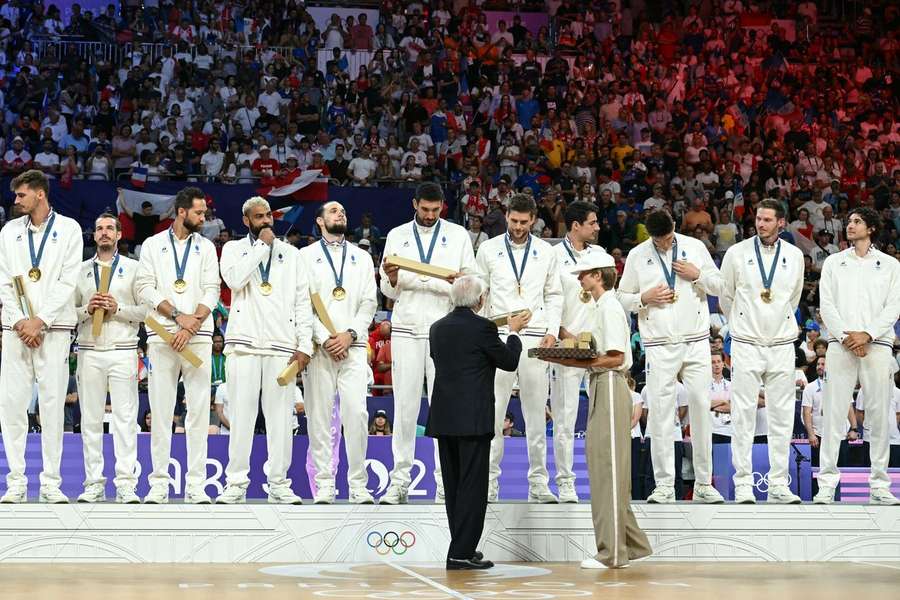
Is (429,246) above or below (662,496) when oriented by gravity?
above

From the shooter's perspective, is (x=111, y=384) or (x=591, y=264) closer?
(x=591, y=264)

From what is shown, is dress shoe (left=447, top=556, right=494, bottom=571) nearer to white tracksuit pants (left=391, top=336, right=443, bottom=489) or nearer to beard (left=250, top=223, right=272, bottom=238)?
white tracksuit pants (left=391, top=336, right=443, bottom=489)

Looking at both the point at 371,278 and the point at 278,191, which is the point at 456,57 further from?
the point at 371,278

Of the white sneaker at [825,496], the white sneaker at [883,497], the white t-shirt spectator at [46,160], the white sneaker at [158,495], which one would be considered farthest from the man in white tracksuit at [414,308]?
the white t-shirt spectator at [46,160]

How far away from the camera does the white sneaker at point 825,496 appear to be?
1116 centimetres

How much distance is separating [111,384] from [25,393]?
0.72 m

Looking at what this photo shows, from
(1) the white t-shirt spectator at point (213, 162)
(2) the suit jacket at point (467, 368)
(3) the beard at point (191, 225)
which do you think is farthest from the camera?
(1) the white t-shirt spectator at point (213, 162)

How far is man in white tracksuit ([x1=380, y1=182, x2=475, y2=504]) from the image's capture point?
35.7 ft

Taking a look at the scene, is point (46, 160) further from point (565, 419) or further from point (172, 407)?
point (565, 419)

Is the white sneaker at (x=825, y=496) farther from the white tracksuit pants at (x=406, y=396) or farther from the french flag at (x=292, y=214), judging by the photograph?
the french flag at (x=292, y=214)

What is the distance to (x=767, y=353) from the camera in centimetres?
1115

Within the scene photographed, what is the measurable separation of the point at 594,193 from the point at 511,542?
37.8 ft

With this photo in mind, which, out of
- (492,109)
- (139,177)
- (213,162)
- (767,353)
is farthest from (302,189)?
(767,353)

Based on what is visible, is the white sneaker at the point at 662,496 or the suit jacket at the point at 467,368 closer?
the suit jacket at the point at 467,368
